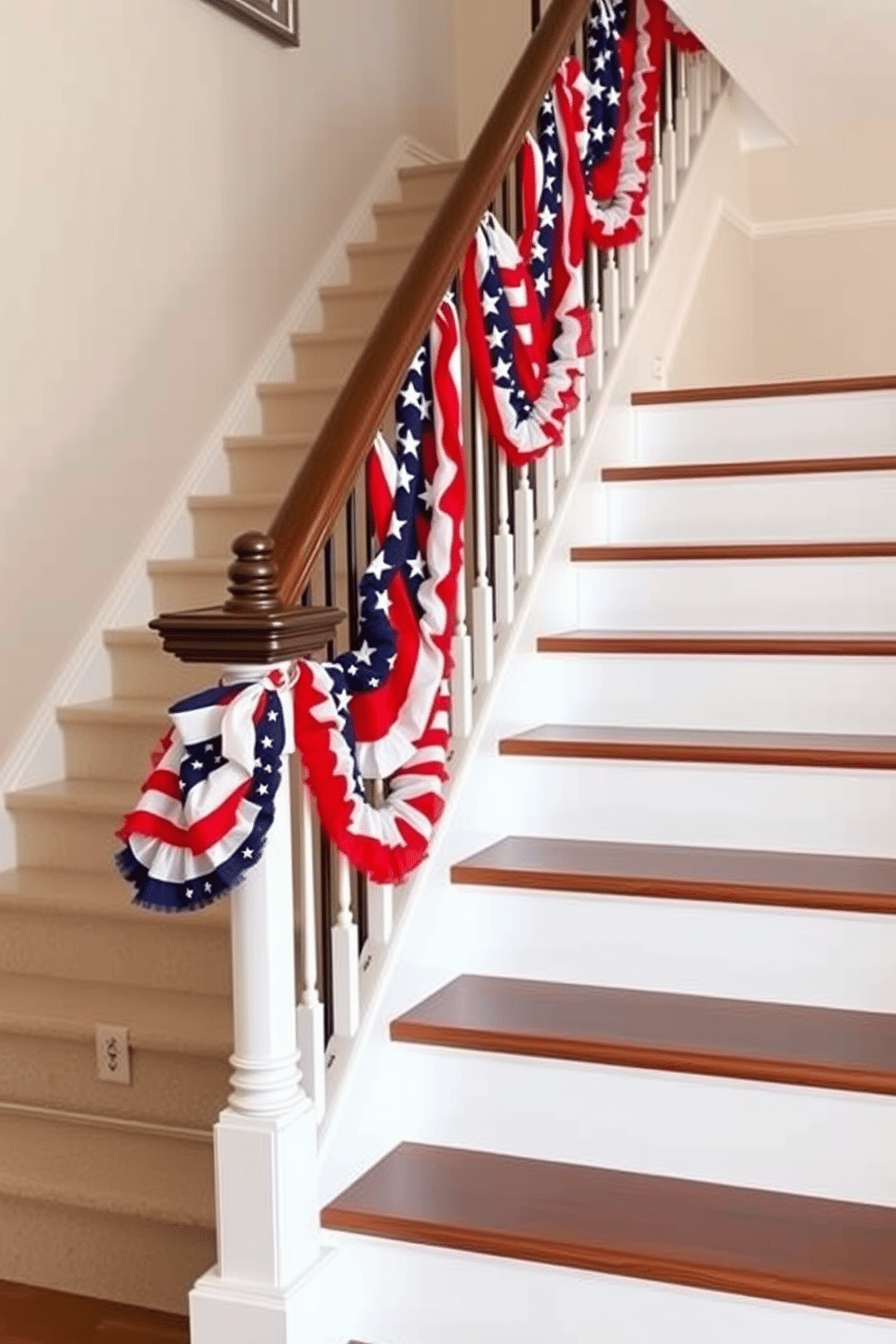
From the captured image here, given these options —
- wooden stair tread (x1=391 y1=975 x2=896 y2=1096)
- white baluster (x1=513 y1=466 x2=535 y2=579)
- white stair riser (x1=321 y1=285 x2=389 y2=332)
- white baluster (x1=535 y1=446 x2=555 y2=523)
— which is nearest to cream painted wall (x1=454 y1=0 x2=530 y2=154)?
white stair riser (x1=321 y1=285 x2=389 y2=332)

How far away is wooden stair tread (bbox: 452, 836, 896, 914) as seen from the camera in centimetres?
267

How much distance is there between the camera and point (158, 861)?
2150mm

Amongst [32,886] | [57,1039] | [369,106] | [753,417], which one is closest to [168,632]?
[57,1039]

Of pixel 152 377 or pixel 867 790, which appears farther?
pixel 152 377

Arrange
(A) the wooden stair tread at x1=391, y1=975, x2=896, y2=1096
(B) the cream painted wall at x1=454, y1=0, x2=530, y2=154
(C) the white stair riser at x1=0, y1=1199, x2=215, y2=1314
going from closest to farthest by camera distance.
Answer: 1. (A) the wooden stair tread at x1=391, y1=975, x2=896, y2=1096
2. (C) the white stair riser at x1=0, y1=1199, x2=215, y2=1314
3. (B) the cream painted wall at x1=454, y1=0, x2=530, y2=154

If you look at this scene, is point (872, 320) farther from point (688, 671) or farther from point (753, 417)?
point (688, 671)

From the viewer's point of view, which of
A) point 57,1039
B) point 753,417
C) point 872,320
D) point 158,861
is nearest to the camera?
point 158,861

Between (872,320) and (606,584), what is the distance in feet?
8.19

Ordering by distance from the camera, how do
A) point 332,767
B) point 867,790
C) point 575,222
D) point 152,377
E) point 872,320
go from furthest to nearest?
point 872,320 < point 152,377 < point 575,222 < point 867,790 < point 332,767

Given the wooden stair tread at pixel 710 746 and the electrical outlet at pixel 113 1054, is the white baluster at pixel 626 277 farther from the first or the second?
the electrical outlet at pixel 113 1054

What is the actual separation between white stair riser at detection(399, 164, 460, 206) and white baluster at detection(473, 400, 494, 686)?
9.30 ft

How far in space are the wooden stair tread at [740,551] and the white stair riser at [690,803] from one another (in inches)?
27.1

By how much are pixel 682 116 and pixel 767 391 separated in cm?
107

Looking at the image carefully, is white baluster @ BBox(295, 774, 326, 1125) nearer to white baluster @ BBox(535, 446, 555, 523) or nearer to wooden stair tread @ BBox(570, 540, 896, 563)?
white baluster @ BBox(535, 446, 555, 523)
